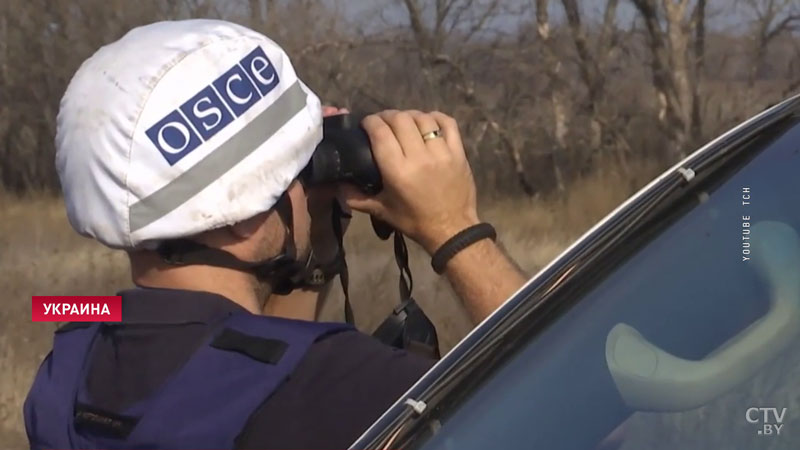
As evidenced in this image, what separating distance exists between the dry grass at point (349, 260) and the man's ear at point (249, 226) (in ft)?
6.99

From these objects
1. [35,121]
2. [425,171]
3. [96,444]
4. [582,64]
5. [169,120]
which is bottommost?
[35,121]

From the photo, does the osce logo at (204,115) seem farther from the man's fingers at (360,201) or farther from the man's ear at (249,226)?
the man's fingers at (360,201)

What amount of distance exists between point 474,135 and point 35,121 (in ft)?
17.2

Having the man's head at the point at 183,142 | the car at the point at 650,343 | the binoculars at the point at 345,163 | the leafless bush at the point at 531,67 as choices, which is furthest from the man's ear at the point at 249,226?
the leafless bush at the point at 531,67

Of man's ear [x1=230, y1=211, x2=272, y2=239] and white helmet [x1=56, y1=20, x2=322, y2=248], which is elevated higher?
white helmet [x1=56, y1=20, x2=322, y2=248]

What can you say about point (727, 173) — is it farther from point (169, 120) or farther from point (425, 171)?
point (169, 120)

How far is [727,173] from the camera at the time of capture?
5.64ft

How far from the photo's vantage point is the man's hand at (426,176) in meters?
1.90

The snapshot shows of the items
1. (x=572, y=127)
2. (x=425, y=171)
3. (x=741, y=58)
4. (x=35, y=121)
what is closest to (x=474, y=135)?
(x=572, y=127)

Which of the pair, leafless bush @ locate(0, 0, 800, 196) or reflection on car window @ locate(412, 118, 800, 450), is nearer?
reflection on car window @ locate(412, 118, 800, 450)

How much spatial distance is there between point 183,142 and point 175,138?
0.04 ft

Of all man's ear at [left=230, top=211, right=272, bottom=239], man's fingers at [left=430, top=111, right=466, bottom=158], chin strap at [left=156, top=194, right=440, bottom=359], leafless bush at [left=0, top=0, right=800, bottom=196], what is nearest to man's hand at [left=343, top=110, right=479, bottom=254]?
man's fingers at [left=430, top=111, right=466, bottom=158]

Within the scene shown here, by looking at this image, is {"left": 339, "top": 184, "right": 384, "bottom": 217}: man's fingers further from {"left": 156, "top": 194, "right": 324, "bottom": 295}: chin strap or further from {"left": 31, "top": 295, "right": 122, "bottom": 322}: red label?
{"left": 31, "top": 295, "right": 122, "bottom": 322}: red label

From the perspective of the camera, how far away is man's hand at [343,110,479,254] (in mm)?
1903
